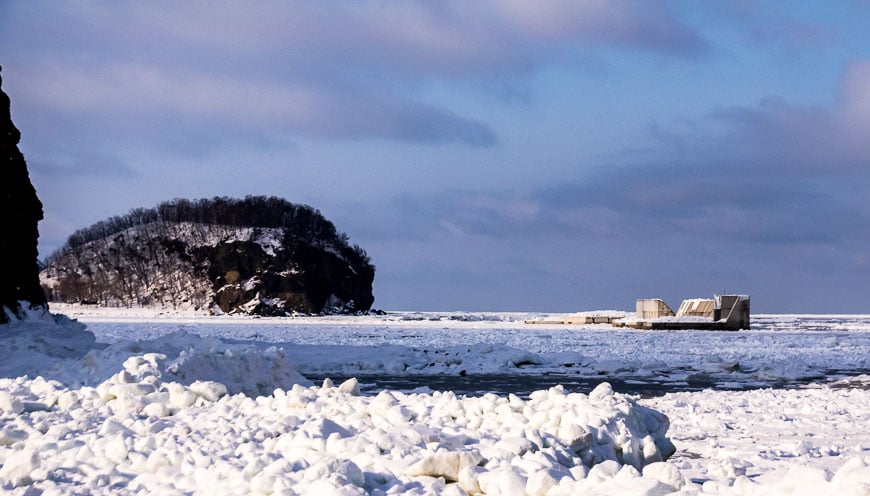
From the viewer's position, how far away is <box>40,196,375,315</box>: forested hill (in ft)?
251

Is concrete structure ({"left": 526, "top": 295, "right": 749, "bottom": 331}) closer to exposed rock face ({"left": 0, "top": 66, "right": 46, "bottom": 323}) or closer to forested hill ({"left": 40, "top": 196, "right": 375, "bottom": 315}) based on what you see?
exposed rock face ({"left": 0, "top": 66, "right": 46, "bottom": 323})

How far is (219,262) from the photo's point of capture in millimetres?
77938

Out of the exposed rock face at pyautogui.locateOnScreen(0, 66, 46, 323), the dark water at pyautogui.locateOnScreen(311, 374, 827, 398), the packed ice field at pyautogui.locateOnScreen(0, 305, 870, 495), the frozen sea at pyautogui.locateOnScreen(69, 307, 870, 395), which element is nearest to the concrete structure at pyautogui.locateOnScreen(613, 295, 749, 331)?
the frozen sea at pyautogui.locateOnScreen(69, 307, 870, 395)

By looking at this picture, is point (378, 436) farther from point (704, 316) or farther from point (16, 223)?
point (704, 316)

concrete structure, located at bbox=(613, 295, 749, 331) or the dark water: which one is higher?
concrete structure, located at bbox=(613, 295, 749, 331)

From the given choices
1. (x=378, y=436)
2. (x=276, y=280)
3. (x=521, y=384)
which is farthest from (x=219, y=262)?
(x=378, y=436)

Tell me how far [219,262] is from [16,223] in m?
61.2

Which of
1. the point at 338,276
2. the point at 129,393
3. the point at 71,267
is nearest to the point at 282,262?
the point at 338,276

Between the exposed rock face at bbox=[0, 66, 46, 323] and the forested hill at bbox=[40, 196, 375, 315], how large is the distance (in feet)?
179

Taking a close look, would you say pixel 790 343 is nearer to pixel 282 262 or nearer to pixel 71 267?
pixel 282 262

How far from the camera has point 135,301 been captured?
83.5 meters

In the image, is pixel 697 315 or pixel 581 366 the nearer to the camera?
pixel 581 366

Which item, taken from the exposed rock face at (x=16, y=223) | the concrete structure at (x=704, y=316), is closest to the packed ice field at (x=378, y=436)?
the exposed rock face at (x=16, y=223)

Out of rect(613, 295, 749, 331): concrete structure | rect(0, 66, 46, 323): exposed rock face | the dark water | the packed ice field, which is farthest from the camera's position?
rect(613, 295, 749, 331): concrete structure
